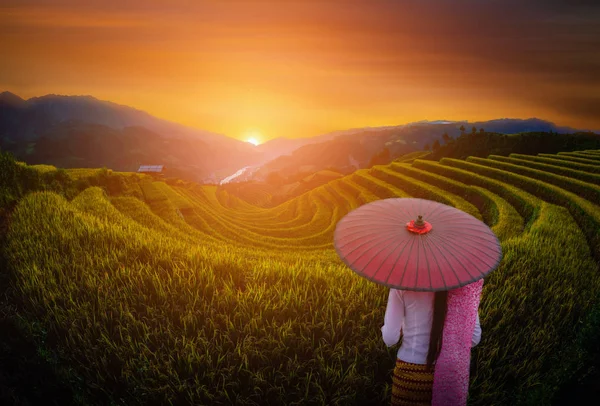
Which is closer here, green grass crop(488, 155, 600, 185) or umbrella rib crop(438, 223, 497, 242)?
umbrella rib crop(438, 223, 497, 242)

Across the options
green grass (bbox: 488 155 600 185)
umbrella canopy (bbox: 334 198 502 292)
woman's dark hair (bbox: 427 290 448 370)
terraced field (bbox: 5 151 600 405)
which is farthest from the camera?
green grass (bbox: 488 155 600 185)

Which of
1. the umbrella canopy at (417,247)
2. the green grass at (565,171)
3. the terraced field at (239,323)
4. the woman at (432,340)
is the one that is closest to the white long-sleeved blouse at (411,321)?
the woman at (432,340)

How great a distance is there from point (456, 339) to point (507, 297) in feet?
11.1

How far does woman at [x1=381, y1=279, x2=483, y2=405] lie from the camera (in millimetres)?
2014

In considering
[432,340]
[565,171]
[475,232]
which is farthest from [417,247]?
[565,171]

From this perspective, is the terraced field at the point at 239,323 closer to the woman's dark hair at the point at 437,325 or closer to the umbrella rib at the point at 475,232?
the woman's dark hair at the point at 437,325

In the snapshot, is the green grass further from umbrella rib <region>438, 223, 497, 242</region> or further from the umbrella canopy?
the umbrella canopy

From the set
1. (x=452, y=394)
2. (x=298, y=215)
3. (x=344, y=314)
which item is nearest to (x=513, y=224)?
(x=344, y=314)

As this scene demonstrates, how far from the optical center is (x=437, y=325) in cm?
205

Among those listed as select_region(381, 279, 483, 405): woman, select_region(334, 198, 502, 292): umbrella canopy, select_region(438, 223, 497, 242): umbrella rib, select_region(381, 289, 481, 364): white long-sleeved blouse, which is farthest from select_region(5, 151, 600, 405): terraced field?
select_region(438, 223, 497, 242): umbrella rib

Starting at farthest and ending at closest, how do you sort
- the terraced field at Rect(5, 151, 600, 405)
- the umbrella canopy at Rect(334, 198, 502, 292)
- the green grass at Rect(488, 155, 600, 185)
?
the green grass at Rect(488, 155, 600, 185), the terraced field at Rect(5, 151, 600, 405), the umbrella canopy at Rect(334, 198, 502, 292)

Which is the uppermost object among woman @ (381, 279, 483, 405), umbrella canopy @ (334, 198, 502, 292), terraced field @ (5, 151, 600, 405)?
umbrella canopy @ (334, 198, 502, 292)

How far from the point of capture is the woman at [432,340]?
2014 mm

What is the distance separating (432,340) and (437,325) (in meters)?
0.13
